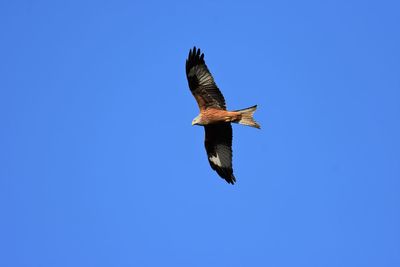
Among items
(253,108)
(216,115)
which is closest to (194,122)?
(216,115)

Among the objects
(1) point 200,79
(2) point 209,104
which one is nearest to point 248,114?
(2) point 209,104

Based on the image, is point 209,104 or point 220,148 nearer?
point 209,104

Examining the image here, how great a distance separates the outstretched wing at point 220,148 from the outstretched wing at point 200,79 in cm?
72

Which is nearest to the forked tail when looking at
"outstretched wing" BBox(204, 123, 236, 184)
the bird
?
the bird

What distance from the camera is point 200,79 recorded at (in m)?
13.3

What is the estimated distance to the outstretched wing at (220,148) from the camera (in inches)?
541

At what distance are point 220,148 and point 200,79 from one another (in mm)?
1749

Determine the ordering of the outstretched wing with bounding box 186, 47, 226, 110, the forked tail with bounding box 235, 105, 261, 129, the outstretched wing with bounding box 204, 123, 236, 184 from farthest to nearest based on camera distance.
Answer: the outstretched wing with bounding box 204, 123, 236, 184, the outstretched wing with bounding box 186, 47, 226, 110, the forked tail with bounding box 235, 105, 261, 129

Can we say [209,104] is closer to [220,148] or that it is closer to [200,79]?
[200,79]

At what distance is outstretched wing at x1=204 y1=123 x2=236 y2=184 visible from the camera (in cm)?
1374

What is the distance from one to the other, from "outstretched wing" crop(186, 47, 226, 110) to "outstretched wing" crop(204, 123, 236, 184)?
2.36 ft

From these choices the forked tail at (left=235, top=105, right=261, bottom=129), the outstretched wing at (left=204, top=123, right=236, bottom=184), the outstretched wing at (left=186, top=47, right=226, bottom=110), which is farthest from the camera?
the outstretched wing at (left=204, top=123, right=236, bottom=184)

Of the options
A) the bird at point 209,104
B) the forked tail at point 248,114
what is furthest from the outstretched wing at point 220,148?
the forked tail at point 248,114

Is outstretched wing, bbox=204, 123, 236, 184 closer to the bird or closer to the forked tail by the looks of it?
the bird
